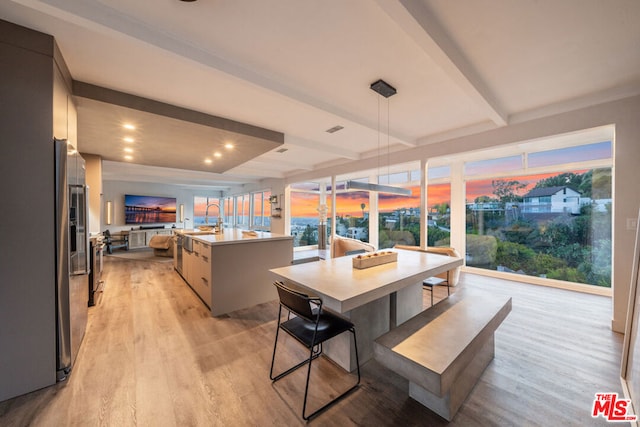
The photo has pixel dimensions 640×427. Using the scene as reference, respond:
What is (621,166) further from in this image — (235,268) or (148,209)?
(148,209)

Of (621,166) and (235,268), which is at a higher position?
(621,166)

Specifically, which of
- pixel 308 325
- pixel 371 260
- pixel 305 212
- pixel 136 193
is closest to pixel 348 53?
pixel 371 260

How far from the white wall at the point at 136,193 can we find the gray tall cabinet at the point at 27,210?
781cm

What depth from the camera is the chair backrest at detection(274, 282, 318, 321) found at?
5.08ft

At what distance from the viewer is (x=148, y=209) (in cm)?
941

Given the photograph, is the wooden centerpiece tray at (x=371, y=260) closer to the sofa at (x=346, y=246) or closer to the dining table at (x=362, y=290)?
the dining table at (x=362, y=290)

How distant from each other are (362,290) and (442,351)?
60 cm

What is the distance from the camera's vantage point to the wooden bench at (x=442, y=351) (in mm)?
1341

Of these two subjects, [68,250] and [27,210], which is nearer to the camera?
[27,210]

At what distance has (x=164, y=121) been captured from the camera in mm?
3051

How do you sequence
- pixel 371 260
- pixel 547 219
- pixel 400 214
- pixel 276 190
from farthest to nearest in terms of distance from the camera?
1. pixel 276 190
2. pixel 400 214
3. pixel 547 219
4. pixel 371 260

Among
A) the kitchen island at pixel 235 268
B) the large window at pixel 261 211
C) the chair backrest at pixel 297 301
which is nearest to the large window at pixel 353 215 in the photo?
the large window at pixel 261 211

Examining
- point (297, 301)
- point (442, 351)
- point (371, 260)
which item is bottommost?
point (442, 351)

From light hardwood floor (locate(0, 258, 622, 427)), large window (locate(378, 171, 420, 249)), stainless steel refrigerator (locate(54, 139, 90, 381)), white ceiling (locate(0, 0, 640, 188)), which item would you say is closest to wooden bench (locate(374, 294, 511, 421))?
light hardwood floor (locate(0, 258, 622, 427))
